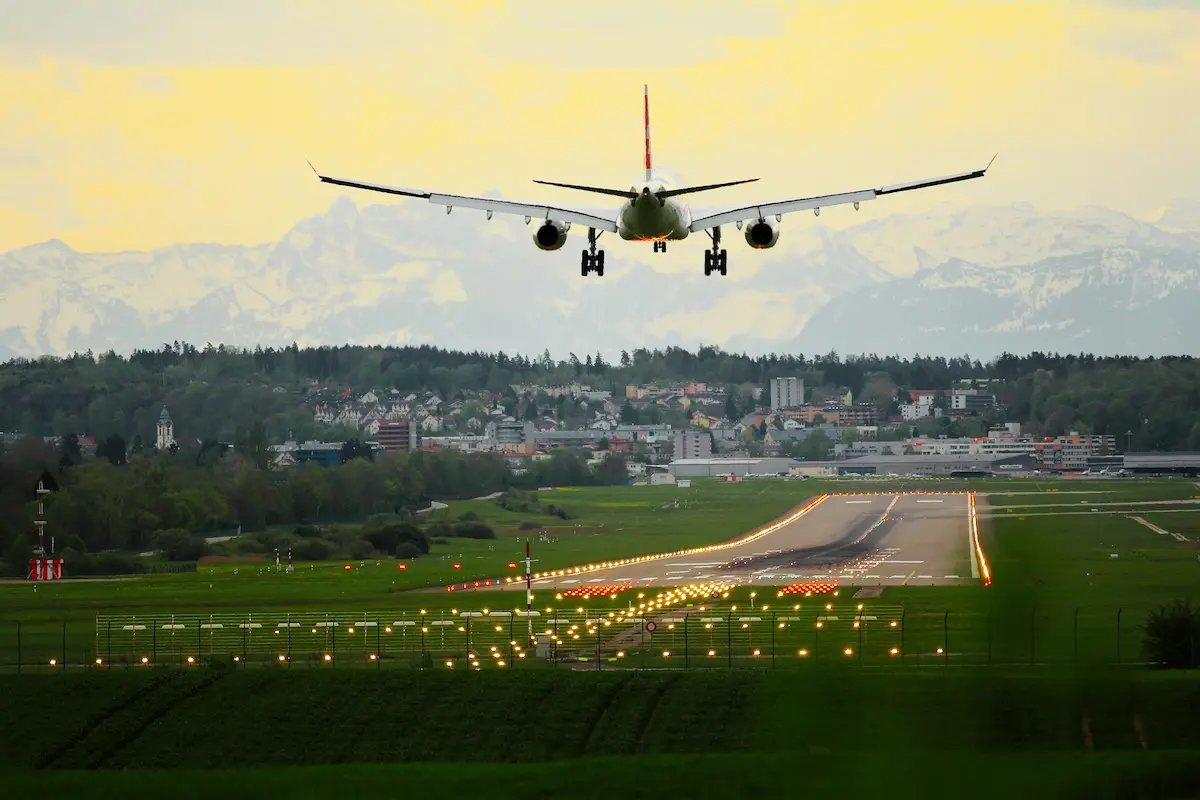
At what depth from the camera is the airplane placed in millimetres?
59094

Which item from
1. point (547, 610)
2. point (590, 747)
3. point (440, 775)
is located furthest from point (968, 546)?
point (440, 775)

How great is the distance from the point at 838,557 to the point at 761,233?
4522 centimetres

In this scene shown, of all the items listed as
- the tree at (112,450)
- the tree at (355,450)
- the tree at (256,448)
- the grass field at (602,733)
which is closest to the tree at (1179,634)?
the grass field at (602,733)

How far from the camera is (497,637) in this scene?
6575 cm

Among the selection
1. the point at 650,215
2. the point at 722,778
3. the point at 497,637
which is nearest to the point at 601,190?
the point at 650,215

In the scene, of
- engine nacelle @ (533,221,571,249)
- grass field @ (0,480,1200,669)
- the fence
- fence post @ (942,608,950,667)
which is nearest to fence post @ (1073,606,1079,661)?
grass field @ (0,480,1200,669)

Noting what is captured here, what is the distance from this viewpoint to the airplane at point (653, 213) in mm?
59094

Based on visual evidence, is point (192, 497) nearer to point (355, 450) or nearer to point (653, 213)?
point (355, 450)

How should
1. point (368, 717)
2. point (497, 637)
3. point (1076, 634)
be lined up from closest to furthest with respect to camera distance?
1. point (1076, 634)
2. point (368, 717)
3. point (497, 637)

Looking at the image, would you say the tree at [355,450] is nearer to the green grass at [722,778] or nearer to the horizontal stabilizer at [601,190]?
the horizontal stabilizer at [601,190]

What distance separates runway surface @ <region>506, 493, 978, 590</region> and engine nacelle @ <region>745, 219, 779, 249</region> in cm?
2158

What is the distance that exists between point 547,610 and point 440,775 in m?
46.0

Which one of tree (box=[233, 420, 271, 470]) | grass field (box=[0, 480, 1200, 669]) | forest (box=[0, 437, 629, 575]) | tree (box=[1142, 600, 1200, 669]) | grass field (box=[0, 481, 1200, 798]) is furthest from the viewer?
tree (box=[233, 420, 271, 470])

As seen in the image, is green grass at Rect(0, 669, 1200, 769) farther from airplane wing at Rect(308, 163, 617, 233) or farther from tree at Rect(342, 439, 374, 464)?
tree at Rect(342, 439, 374, 464)
